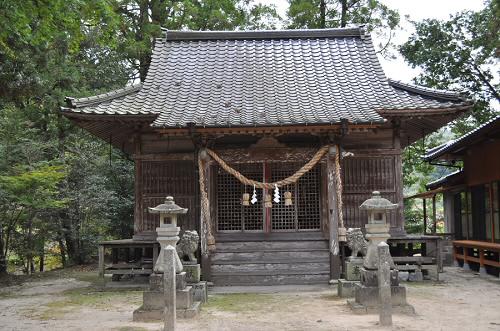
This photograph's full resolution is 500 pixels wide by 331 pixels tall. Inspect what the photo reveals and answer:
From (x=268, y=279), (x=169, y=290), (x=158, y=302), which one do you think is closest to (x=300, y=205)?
(x=268, y=279)

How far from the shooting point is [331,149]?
12.3 metres

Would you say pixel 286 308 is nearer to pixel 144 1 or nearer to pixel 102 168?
pixel 102 168

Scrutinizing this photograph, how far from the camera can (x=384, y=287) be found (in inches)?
313

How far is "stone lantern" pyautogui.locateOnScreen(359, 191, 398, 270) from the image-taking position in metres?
8.83

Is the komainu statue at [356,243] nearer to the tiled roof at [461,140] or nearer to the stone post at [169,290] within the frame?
the tiled roof at [461,140]

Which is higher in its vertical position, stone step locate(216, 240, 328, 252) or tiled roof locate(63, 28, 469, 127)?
tiled roof locate(63, 28, 469, 127)

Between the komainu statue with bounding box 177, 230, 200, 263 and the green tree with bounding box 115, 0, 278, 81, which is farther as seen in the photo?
the green tree with bounding box 115, 0, 278, 81

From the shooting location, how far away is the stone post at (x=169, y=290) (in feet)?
25.1

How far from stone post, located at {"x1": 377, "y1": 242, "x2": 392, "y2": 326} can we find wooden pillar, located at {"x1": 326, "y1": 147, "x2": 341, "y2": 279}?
4.15 m

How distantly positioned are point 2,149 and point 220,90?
7206mm

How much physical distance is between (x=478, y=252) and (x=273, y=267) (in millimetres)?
7622

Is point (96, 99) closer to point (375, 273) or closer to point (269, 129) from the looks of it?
point (269, 129)

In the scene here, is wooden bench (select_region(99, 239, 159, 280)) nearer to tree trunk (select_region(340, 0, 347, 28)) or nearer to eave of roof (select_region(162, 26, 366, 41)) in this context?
eave of roof (select_region(162, 26, 366, 41))

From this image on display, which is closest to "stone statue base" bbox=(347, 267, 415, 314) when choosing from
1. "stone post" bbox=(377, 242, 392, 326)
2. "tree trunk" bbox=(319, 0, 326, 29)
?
"stone post" bbox=(377, 242, 392, 326)
